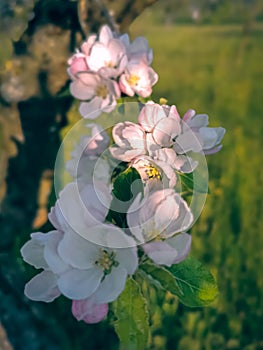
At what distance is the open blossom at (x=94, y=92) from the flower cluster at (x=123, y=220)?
41cm

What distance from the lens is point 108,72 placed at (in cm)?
163

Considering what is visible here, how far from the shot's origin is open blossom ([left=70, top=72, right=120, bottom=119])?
5.37 ft

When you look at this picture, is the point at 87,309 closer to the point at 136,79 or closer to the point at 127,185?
the point at 127,185

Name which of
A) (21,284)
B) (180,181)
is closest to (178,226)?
(180,181)

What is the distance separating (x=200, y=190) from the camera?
1232 millimetres

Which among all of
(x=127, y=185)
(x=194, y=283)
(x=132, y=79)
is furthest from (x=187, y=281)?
(x=132, y=79)

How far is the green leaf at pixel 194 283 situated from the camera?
1.16m

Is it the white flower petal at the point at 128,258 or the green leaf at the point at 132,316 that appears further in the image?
the green leaf at the point at 132,316

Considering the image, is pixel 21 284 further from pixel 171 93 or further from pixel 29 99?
pixel 171 93

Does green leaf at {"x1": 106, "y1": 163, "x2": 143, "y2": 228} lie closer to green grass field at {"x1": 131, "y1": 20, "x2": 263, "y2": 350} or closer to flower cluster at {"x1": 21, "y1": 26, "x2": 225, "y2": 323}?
flower cluster at {"x1": 21, "y1": 26, "x2": 225, "y2": 323}

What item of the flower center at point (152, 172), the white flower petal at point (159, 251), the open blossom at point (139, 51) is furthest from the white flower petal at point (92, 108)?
the white flower petal at point (159, 251)

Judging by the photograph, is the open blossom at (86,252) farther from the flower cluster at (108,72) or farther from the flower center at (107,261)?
the flower cluster at (108,72)

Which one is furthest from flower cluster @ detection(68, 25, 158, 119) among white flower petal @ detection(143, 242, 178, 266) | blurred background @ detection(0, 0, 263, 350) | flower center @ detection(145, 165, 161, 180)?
white flower petal @ detection(143, 242, 178, 266)

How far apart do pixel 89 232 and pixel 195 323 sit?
1.53 metres
